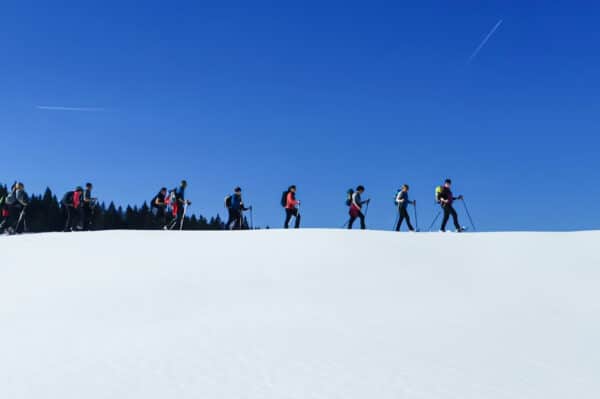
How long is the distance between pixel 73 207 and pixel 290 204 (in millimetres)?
6810

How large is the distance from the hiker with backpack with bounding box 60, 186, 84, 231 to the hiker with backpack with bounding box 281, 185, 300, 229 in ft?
21.0

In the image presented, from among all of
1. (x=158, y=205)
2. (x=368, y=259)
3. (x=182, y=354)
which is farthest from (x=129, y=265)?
(x=158, y=205)

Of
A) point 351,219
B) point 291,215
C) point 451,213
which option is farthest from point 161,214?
point 451,213

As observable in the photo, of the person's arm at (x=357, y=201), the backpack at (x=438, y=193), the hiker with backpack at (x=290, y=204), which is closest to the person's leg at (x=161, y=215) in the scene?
the hiker with backpack at (x=290, y=204)

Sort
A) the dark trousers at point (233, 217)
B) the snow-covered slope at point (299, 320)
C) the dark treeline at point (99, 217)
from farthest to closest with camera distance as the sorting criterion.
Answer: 1. the dark treeline at point (99, 217)
2. the dark trousers at point (233, 217)
3. the snow-covered slope at point (299, 320)

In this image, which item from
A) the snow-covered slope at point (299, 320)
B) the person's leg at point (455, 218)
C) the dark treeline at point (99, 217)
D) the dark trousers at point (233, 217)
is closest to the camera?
the snow-covered slope at point (299, 320)

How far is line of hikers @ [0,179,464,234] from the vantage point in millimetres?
14570

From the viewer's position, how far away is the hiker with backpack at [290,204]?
14.8m

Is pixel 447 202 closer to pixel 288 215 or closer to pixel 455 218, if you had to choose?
pixel 455 218

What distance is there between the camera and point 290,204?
14.8 meters

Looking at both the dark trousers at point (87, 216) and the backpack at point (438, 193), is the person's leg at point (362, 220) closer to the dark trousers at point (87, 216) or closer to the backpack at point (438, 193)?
the backpack at point (438, 193)

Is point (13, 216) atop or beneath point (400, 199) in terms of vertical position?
beneath

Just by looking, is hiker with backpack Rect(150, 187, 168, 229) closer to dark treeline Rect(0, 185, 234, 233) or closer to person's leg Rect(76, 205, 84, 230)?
person's leg Rect(76, 205, 84, 230)

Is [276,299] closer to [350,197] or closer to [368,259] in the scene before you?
[368,259]
